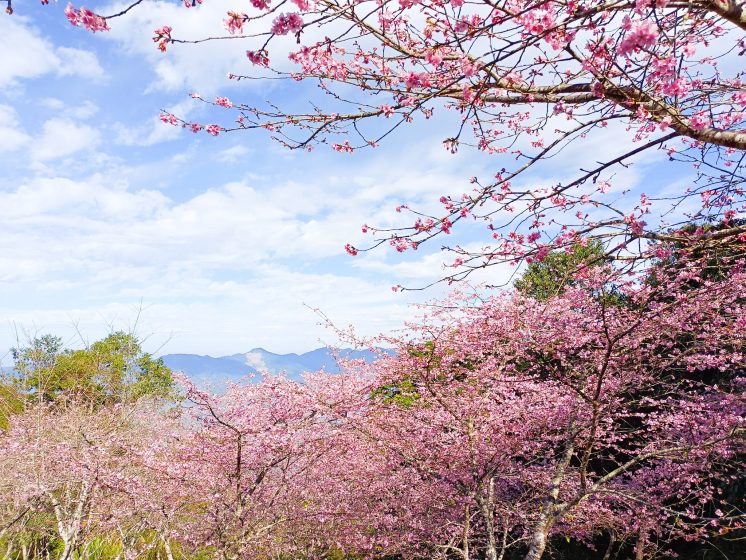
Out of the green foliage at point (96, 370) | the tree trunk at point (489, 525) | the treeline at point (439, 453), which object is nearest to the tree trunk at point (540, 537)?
the treeline at point (439, 453)

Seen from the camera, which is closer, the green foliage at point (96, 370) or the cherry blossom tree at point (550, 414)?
the cherry blossom tree at point (550, 414)

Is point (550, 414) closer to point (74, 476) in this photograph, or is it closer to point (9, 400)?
point (74, 476)

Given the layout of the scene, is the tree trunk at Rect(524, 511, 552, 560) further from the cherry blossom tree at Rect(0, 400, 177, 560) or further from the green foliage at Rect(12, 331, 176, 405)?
the green foliage at Rect(12, 331, 176, 405)

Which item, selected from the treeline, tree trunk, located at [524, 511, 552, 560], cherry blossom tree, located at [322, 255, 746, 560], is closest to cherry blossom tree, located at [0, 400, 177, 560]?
the treeline

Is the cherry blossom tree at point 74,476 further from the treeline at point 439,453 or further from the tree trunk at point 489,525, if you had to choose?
the tree trunk at point 489,525

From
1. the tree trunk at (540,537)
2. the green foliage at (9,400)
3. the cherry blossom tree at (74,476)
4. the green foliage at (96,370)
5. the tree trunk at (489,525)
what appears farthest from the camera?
the green foliage at (96,370)

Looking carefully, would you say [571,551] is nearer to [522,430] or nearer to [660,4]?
[522,430]

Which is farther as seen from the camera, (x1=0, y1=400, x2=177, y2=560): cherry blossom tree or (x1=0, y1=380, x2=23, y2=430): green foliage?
(x1=0, y1=380, x2=23, y2=430): green foliage

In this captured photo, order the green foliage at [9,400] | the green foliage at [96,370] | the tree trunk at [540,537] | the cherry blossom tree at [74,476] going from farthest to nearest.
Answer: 1. the green foliage at [96,370]
2. the green foliage at [9,400]
3. the cherry blossom tree at [74,476]
4. the tree trunk at [540,537]

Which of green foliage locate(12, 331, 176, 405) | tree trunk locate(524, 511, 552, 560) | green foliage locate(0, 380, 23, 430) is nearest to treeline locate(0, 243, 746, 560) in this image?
tree trunk locate(524, 511, 552, 560)

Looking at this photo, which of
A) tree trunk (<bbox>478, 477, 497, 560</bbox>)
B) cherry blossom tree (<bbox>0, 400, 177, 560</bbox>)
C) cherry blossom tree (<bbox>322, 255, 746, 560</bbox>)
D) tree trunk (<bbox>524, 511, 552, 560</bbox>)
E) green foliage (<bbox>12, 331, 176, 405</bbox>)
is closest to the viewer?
tree trunk (<bbox>524, 511, 552, 560</bbox>)

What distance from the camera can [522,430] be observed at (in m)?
7.75

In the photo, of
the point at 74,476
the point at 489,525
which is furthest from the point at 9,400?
the point at 489,525

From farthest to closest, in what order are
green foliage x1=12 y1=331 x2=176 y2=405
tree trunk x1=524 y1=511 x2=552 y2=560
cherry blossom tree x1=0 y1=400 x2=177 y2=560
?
green foliage x1=12 y1=331 x2=176 y2=405
cherry blossom tree x1=0 y1=400 x2=177 y2=560
tree trunk x1=524 y1=511 x2=552 y2=560
